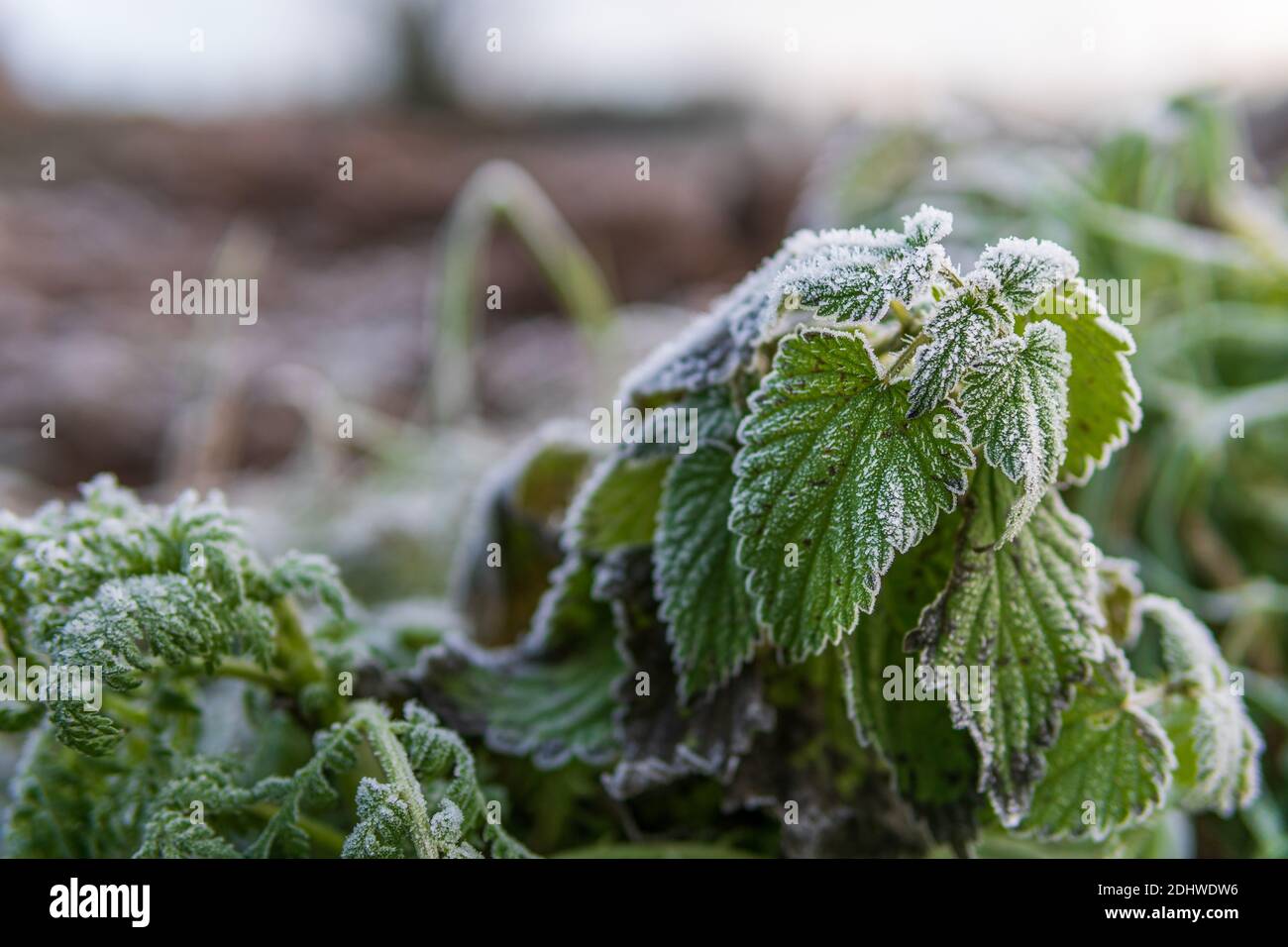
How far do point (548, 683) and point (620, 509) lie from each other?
0.44 ft

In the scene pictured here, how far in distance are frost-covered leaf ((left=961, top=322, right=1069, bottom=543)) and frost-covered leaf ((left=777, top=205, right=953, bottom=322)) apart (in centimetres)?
5

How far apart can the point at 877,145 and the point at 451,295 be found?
596 mm

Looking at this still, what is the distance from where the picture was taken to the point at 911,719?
60 centimetres

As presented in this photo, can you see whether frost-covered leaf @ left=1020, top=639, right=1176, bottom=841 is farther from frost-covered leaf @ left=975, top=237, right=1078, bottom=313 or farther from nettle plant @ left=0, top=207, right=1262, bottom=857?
frost-covered leaf @ left=975, top=237, right=1078, bottom=313

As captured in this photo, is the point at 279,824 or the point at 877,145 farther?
the point at 877,145

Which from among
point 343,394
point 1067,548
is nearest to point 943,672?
point 1067,548

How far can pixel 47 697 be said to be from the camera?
0.53 meters

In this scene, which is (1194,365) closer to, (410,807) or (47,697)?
(410,807)

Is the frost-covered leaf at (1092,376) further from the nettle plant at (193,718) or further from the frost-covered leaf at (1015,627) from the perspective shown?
the nettle plant at (193,718)

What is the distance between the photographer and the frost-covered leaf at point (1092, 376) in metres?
0.53

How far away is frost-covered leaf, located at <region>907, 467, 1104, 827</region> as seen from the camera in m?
0.54
